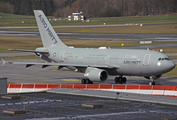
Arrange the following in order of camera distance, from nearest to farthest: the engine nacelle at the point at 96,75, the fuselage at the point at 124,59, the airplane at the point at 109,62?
the fuselage at the point at 124,59
the airplane at the point at 109,62
the engine nacelle at the point at 96,75

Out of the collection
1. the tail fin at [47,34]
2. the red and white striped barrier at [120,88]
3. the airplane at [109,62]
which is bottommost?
the red and white striped barrier at [120,88]

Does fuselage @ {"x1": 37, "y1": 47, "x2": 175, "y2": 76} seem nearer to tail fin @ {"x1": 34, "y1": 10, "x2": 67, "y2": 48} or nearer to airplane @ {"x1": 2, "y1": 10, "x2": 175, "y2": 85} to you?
airplane @ {"x1": 2, "y1": 10, "x2": 175, "y2": 85}

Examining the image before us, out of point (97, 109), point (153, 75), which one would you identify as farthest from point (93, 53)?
point (97, 109)

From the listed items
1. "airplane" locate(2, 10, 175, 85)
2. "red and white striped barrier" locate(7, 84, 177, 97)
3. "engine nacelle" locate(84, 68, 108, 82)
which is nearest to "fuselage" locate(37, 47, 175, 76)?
"airplane" locate(2, 10, 175, 85)

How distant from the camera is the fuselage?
44000mm

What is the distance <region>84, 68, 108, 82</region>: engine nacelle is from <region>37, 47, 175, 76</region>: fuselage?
1.99 meters

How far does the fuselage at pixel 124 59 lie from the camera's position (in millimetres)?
44000

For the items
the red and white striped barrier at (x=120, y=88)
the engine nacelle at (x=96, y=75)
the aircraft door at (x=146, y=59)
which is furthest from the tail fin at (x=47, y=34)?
the red and white striped barrier at (x=120, y=88)

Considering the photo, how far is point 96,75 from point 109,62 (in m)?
3.71

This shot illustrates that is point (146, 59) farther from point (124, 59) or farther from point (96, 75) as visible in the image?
point (96, 75)

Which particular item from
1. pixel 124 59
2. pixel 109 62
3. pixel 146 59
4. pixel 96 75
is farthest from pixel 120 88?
pixel 109 62

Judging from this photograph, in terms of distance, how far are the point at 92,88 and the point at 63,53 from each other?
13865mm

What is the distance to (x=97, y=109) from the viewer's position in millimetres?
25984

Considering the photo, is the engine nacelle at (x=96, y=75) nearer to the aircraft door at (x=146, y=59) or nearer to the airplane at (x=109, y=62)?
the airplane at (x=109, y=62)
